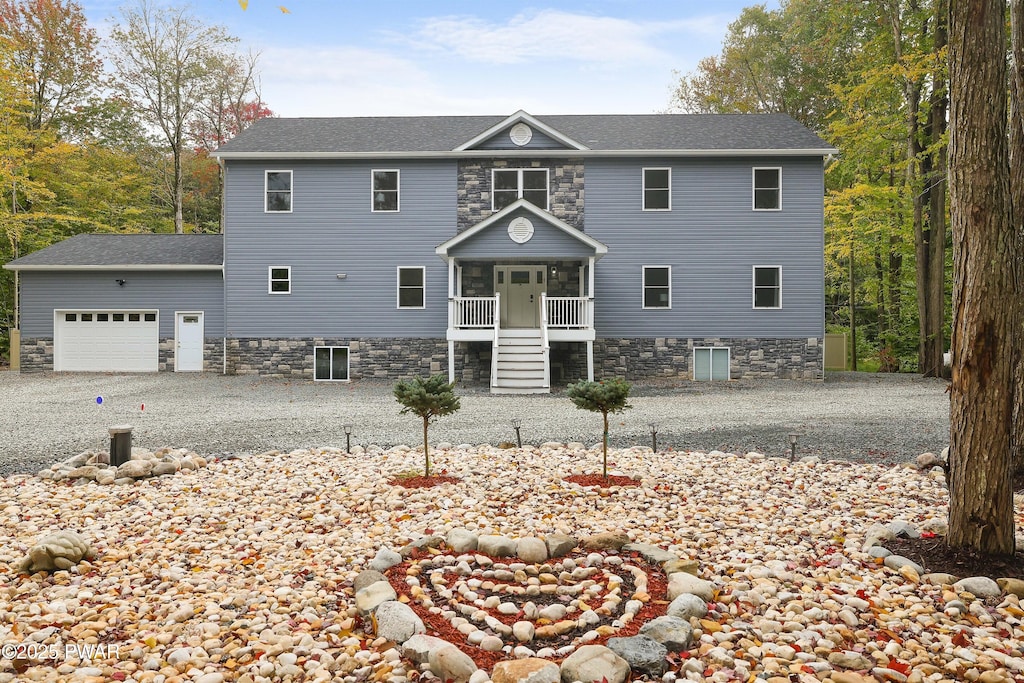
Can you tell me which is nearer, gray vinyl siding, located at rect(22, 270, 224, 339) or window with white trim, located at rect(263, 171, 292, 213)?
window with white trim, located at rect(263, 171, 292, 213)

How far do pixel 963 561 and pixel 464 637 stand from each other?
2.96 metres

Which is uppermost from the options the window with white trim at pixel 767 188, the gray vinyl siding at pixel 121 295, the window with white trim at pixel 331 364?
the window with white trim at pixel 767 188

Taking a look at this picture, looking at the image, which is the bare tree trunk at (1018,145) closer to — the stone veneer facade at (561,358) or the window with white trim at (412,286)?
the stone veneer facade at (561,358)

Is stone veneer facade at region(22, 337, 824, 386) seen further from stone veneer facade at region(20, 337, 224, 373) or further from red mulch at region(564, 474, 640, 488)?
red mulch at region(564, 474, 640, 488)

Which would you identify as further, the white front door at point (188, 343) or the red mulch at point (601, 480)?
the white front door at point (188, 343)

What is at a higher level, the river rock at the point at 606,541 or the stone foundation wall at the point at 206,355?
the stone foundation wall at the point at 206,355

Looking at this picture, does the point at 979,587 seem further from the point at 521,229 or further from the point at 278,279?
the point at 278,279

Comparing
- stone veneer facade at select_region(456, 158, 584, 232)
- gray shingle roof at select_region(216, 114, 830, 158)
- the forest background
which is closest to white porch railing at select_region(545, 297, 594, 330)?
stone veneer facade at select_region(456, 158, 584, 232)

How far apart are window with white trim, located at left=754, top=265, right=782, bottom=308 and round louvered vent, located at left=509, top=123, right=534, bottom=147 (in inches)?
271

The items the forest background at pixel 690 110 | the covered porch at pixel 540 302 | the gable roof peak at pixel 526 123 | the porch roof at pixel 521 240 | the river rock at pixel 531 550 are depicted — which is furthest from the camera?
the forest background at pixel 690 110

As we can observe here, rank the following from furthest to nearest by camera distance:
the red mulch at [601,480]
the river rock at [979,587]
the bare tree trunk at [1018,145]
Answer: the red mulch at [601,480], the bare tree trunk at [1018,145], the river rock at [979,587]

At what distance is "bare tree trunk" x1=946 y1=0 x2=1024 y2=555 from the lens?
3701 mm

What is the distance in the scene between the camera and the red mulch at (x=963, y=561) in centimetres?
363

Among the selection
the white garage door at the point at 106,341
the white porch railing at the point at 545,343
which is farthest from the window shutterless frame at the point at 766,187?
the white garage door at the point at 106,341
